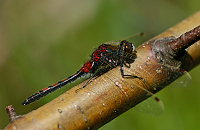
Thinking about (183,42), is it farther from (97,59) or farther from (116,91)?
(97,59)

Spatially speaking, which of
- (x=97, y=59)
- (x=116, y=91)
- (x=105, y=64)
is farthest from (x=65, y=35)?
A: (x=116, y=91)

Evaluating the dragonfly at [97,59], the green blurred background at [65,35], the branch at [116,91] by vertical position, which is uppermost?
the green blurred background at [65,35]

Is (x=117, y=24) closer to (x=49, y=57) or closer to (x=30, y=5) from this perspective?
(x=49, y=57)

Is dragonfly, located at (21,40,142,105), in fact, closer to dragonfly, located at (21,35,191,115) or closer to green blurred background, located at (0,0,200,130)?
dragonfly, located at (21,35,191,115)

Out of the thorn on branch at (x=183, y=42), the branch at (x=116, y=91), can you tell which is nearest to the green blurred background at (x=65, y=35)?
the branch at (x=116, y=91)

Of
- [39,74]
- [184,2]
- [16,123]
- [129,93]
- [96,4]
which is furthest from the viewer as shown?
[96,4]

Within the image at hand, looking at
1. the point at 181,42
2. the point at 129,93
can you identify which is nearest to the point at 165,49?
the point at 181,42

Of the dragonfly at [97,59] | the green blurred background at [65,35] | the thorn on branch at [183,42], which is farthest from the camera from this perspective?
the green blurred background at [65,35]

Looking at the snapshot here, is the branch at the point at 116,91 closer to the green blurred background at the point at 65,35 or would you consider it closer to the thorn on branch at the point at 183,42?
the thorn on branch at the point at 183,42
